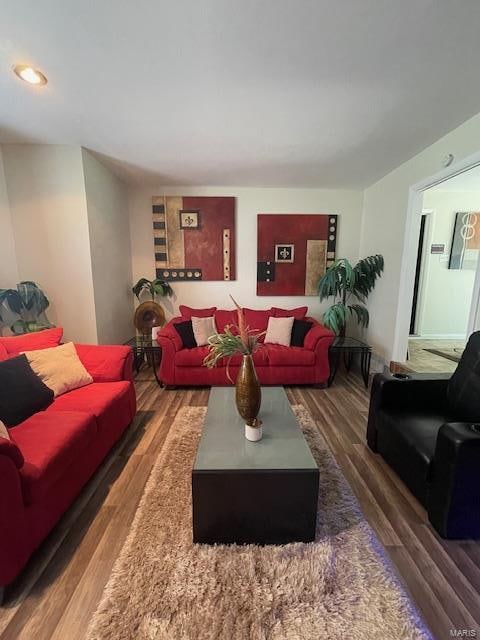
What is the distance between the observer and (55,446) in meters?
1.36

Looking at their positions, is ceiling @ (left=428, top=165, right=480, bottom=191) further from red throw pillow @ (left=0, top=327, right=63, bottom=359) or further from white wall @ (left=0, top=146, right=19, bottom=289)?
white wall @ (left=0, top=146, right=19, bottom=289)

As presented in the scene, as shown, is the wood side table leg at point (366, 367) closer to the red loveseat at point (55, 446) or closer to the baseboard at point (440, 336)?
the baseboard at point (440, 336)

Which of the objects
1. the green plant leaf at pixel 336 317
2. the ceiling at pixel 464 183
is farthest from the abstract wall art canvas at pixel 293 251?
the ceiling at pixel 464 183

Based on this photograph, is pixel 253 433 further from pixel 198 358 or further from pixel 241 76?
pixel 241 76

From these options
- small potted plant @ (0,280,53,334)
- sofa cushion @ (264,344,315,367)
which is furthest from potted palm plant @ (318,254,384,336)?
small potted plant @ (0,280,53,334)

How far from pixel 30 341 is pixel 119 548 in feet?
5.22

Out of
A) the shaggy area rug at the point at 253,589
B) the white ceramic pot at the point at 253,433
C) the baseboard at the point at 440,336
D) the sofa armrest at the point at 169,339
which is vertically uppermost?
the sofa armrest at the point at 169,339

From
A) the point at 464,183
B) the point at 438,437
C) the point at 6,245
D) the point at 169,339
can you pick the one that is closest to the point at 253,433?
the point at 438,437

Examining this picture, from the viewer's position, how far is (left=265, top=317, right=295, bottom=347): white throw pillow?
131 inches

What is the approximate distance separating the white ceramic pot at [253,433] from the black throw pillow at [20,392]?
1369 millimetres

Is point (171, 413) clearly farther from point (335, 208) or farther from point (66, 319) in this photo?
point (335, 208)

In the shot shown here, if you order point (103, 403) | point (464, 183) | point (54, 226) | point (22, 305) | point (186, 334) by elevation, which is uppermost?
point (464, 183)

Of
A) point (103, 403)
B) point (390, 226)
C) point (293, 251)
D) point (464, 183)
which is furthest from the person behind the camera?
point (293, 251)

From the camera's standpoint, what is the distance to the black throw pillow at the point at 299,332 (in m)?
3.30
